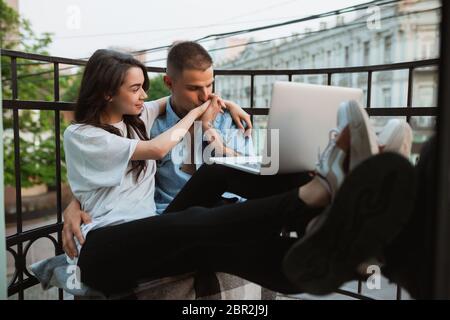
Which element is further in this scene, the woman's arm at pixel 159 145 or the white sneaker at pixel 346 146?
the woman's arm at pixel 159 145

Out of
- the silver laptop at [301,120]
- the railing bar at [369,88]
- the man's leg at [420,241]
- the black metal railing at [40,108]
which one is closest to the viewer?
the man's leg at [420,241]

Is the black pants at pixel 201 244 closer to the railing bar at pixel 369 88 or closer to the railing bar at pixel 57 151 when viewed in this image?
the railing bar at pixel 57 151

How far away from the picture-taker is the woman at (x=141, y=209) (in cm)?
97

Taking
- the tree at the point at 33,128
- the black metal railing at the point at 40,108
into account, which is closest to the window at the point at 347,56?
the black metal railing at the point at 40,108

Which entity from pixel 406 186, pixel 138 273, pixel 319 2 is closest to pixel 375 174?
pixel 406 186

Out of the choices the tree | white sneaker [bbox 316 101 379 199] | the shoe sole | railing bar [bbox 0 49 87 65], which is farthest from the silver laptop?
the tree

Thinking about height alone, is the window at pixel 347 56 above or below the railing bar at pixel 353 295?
above

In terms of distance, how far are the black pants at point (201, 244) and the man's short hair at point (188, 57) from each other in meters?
0.49

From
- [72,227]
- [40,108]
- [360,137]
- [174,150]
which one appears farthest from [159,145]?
[360,137]

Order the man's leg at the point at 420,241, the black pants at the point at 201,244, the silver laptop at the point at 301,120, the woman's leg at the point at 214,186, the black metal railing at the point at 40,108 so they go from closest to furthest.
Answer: the man's leg at the point at 420,241 → the black pants at the point at 201,244 → the silver laptop at the point at 301,120 → the woman's leg at the point at 214,186 → the black metal railing at the point at 40,108

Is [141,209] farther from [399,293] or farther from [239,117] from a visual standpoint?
[399,293]
